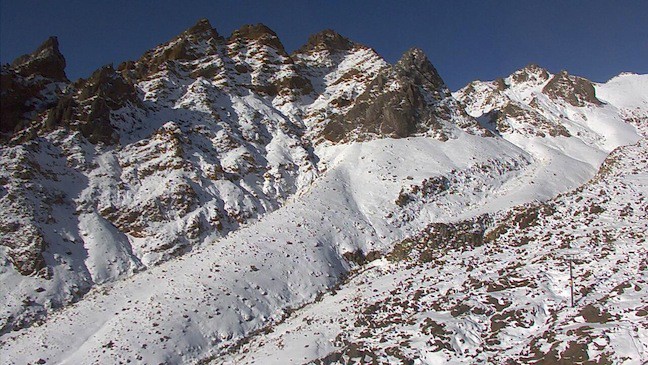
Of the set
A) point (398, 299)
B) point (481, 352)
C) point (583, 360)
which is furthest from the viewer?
point (398, 299)

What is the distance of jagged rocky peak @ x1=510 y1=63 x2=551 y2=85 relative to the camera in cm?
8300

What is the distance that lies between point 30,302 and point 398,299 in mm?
25289

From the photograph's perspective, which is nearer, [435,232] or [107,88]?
[435,232]

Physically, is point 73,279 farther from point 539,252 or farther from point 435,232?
point 539,252

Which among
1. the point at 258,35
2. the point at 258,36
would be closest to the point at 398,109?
the point at 258,36

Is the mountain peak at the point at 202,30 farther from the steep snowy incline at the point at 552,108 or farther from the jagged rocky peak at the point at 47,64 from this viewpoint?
the steep snowy incline at the point at 552,108

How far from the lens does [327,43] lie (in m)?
82.6

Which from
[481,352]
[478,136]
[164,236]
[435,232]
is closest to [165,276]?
[164,236]

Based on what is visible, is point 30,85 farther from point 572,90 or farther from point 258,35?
point 572,90

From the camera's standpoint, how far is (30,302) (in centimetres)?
3025

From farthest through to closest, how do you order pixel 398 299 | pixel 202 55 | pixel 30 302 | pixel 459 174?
pixel 202 55
pixel 459 174
pixel 30 302
pixel 398 299

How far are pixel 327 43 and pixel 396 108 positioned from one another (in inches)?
1383

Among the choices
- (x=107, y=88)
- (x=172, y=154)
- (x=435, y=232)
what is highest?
(x=107, y=88)

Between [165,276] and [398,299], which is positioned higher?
[165,276]
